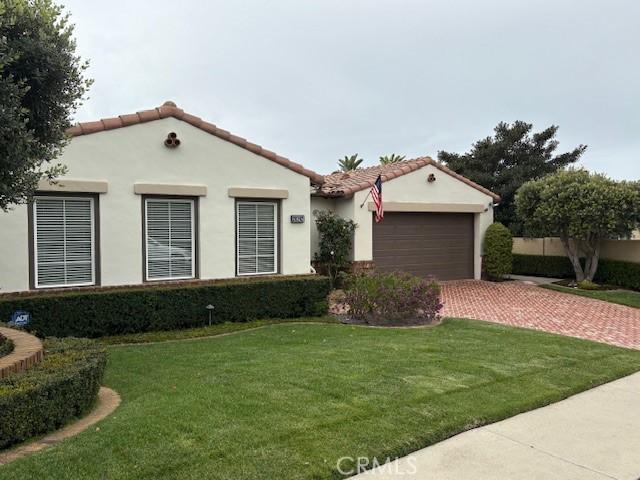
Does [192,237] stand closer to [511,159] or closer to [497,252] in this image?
[497,252]

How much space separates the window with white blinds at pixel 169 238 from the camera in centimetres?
1060

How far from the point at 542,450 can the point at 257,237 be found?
8520mm

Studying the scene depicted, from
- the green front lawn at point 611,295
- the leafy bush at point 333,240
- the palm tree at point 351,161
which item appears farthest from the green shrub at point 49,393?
the palm tree at point 351,161

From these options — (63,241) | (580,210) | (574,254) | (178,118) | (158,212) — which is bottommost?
(574,254)

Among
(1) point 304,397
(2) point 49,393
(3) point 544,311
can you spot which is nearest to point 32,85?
(2) point 49,393

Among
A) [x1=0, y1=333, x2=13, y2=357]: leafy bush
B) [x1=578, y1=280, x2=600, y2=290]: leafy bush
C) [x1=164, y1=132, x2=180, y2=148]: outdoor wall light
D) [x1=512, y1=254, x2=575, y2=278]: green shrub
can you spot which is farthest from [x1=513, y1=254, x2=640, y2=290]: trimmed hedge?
[x1=0, y1=333, x2=13, y2=357]: leafy bush

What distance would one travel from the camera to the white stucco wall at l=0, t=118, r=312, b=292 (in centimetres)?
926

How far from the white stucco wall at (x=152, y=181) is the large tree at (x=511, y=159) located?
66.2 feet

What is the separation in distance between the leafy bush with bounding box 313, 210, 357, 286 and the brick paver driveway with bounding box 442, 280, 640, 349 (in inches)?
129

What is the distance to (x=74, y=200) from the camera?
9.80 metres

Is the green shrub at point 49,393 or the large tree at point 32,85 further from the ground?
the large tree at point 32,85

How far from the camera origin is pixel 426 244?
1753 centimetres

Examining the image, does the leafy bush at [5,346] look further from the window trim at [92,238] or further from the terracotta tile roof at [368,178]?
the terracotta tile roof at [368,178]

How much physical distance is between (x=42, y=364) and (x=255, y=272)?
694 cm
